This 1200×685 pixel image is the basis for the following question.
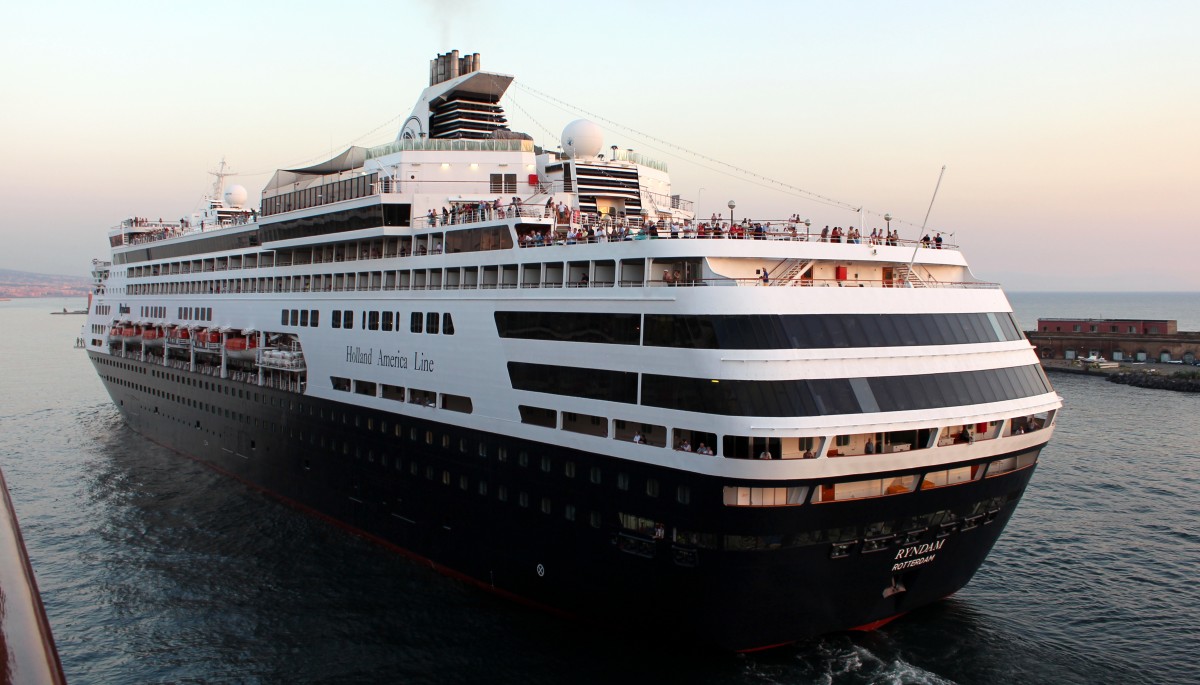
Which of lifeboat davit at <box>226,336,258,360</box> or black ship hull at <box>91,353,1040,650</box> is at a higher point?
lifeboat davit at <box>226,336,258,360</box>

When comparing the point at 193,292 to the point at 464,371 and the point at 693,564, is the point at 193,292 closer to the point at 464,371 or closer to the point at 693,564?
the point at 464,371

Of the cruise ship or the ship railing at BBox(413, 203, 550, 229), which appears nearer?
the cruise ship

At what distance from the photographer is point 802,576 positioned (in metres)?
17.7

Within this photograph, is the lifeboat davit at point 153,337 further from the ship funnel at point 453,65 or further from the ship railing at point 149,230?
the ship funnel at point 453,65

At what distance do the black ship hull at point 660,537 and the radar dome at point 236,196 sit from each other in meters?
32.2

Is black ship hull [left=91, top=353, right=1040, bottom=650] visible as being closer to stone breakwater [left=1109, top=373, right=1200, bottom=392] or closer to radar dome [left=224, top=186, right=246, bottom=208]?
radar dome [left=224, top=186, right=246, bottom=208]

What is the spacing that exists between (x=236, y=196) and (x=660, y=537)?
145 ft

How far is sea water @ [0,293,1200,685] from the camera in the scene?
1923 centimetres

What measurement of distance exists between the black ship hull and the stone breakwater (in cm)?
6143

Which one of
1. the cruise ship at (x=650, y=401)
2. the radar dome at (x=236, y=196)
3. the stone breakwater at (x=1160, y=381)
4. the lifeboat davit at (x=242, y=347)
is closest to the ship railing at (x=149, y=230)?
the radar dome at (x=236, y=196)

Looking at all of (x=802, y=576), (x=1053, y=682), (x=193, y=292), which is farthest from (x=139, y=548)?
(x=1053, y=682)

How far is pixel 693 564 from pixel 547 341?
21.1 feet

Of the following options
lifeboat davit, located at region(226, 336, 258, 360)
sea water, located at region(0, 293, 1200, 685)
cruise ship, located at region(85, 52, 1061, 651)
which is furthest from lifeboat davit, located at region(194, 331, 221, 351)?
cruise ship, located at region(85, 52, 1061, 651)

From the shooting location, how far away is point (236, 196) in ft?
173
